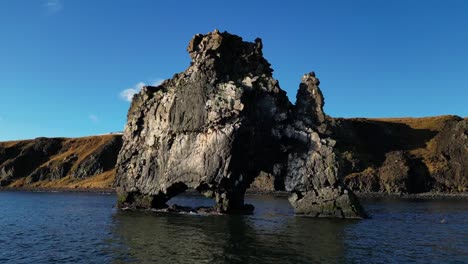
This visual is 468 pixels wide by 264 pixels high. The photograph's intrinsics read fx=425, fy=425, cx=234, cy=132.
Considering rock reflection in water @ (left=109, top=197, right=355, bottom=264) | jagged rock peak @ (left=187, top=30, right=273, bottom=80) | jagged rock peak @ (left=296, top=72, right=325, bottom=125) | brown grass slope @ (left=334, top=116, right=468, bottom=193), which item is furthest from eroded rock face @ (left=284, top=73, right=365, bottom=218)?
brown grass slope @ (left=334, top=116, right=468, bottom=193)

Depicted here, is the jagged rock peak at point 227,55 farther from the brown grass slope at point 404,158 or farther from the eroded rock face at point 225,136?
the brown grass slope at point 404,158

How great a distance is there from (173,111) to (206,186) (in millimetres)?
16397

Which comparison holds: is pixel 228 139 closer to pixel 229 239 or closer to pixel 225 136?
pixel 225 136

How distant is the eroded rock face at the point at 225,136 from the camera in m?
75.9

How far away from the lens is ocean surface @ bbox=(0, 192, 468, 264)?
1606 inches

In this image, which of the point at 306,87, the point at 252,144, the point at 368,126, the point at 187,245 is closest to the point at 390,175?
the point at 368,126

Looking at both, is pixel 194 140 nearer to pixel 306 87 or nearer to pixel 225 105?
pixel 225 105

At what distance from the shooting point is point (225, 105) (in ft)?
253

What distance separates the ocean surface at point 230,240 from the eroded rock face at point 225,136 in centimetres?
776

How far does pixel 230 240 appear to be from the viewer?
164 feet

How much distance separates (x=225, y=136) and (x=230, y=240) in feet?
90.4

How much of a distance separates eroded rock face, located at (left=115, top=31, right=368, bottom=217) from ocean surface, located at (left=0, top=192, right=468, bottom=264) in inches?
305

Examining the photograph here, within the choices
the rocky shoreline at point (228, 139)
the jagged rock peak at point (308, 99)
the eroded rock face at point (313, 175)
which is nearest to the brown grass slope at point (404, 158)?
the rocky shoreline at point (228, 139)

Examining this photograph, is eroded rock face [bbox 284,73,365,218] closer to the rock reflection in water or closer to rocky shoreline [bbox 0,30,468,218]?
rocky shoreline [bbox 0,30,468,218]
